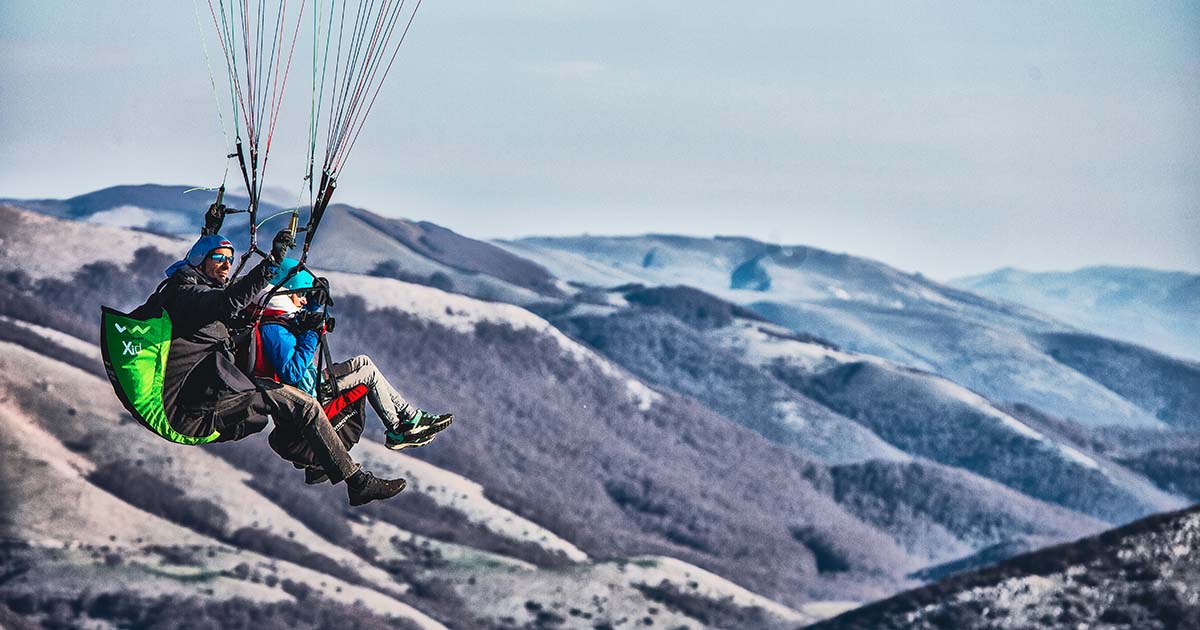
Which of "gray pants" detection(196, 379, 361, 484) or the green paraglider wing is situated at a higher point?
the green paraglider wing

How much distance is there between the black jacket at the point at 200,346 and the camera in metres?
21.7

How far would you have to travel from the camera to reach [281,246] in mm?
21859

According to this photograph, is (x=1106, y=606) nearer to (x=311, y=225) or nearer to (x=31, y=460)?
(x=31, y=460)

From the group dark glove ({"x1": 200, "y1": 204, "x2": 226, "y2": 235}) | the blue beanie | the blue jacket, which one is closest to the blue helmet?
the blue jacket

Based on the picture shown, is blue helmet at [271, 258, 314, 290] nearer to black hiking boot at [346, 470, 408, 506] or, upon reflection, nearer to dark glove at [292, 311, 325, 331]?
dark glove at [292, 311, 325, 331]

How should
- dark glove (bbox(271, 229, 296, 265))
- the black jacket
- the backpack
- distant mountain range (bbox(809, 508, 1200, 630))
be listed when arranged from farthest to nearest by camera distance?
distant mountain range (bbox(809, 508, 1200, 630)) → the backpack → dark glove (bbox(271, 229, 296, 265)) → the black jacket

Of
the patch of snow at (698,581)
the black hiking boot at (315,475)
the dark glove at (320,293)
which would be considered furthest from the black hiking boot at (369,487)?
the patch of snow at (698,581)

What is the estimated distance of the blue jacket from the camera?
2319cm

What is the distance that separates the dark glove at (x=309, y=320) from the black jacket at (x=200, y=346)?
955 mm

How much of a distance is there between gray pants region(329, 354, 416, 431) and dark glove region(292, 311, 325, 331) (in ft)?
3.52

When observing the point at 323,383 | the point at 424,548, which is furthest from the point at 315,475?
the point at 424,548

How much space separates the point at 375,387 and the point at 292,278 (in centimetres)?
254

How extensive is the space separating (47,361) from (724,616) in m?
67.8

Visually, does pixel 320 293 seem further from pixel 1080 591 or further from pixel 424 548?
pixel 424 548
